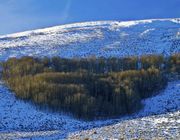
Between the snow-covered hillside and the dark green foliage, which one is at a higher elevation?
the snow-covered hillside

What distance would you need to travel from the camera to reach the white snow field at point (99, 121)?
141 ft

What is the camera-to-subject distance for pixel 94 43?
176375 millimetres

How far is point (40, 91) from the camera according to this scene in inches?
2940

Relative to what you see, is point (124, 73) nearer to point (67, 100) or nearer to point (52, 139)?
point (67, 100)

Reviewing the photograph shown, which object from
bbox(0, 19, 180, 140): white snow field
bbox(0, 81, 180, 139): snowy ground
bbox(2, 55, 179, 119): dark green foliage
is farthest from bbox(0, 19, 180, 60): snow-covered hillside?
bbox(0, 81, 180, 139): snowy ground

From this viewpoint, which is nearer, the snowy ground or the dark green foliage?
the snowy ground

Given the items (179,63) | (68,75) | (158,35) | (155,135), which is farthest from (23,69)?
(158,35)

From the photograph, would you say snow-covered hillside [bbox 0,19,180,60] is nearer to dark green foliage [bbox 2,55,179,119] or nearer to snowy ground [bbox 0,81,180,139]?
dark green foliage [bbox 2,55,179,119]

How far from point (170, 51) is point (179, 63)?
44.3 m

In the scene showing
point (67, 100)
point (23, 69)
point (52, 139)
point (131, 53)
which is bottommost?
point (52, 139)

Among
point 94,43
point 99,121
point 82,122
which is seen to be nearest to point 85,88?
point 99,121

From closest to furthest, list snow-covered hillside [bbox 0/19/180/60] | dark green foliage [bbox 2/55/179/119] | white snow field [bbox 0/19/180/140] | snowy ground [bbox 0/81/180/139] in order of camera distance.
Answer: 1. snowy ground [bbox 0/81/180/139]
2. white snow field [bbox 0/19/180/140]
3. dark green foliage [bbox 2/55/179/119]
4. snow-covered hillside [bbox 0/19/180/60]

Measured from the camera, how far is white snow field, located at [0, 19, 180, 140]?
4291 centimetres

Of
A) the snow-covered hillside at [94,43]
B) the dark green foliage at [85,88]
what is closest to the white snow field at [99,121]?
the snow-covered hillside at [94,43]
